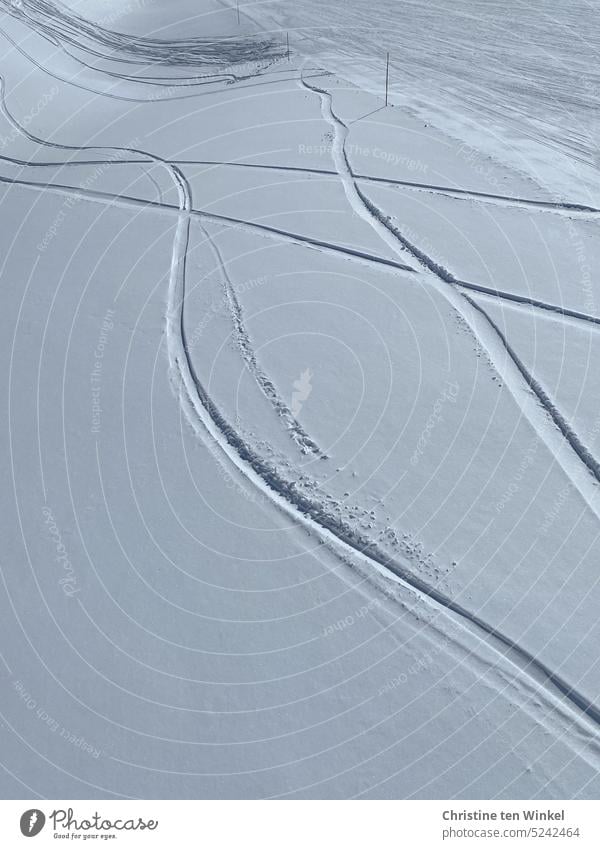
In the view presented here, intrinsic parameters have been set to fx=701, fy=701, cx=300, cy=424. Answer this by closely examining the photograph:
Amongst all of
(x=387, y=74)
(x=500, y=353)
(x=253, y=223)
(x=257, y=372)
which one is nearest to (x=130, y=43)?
(x=387, y=74)

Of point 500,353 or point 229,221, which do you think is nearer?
point 500,353

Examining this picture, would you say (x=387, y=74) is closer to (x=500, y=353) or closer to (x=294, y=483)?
(x=500, y=353)

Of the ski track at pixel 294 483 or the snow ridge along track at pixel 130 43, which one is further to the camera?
the snow ridge along track at pixel 130 43

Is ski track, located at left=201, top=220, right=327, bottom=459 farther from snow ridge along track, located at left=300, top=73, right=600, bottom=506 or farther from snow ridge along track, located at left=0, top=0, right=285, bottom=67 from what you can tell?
snow ridge along track, located at left=0, top=0, right=285, bottom=67

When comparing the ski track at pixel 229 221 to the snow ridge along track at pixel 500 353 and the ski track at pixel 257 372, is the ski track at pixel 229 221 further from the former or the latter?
the ski track at pixel 257 372

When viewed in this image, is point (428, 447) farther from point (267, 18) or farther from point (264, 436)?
point (267, 18)

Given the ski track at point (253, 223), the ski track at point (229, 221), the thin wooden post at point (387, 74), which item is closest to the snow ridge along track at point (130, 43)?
the thin wooden post at point (387, 74)

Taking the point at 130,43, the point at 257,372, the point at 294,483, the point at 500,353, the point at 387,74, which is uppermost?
the point at 130,43

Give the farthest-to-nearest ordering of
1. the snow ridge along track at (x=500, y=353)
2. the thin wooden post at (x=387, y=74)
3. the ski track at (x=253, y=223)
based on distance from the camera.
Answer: the thin wooden post at (x=387, y=74) < the ski track at (x=253, y=223) < the snow ridge along track at (x=500, y=353)

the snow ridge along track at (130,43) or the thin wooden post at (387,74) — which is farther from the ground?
the snow ridge along track at (130,43)
